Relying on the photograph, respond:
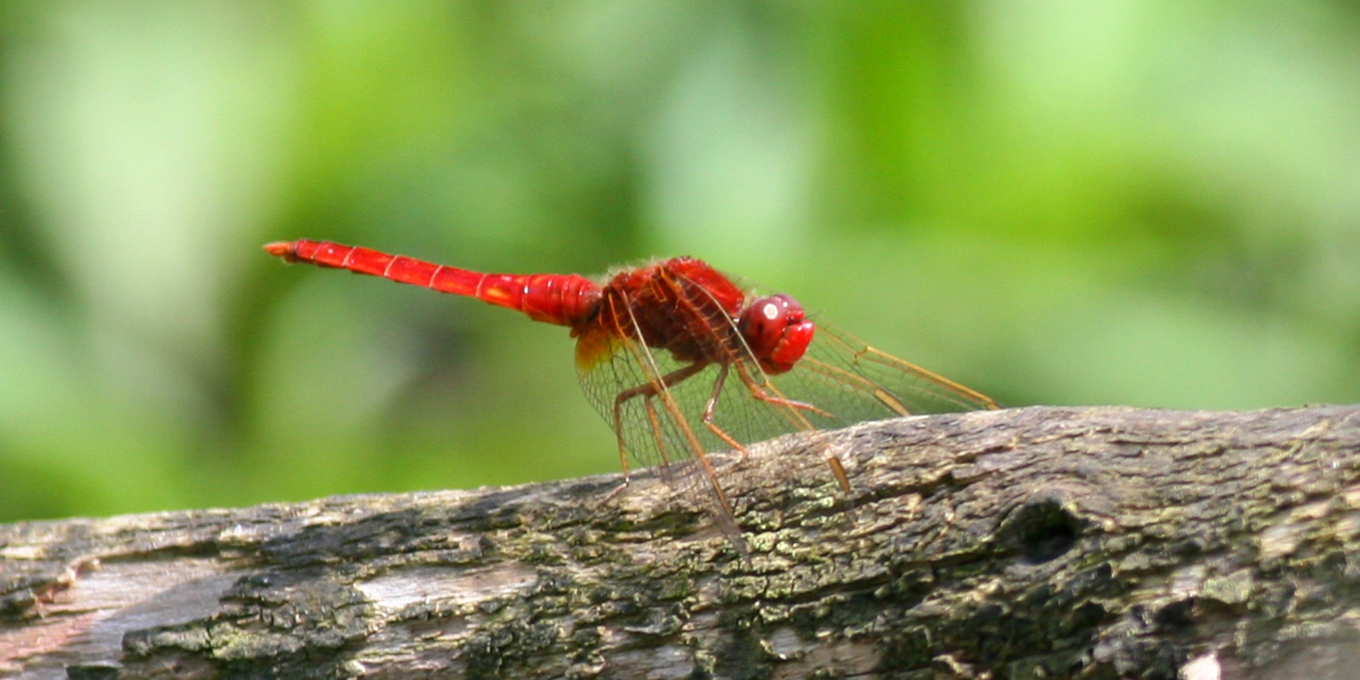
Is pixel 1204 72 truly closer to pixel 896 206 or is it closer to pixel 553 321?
pixel 896 206

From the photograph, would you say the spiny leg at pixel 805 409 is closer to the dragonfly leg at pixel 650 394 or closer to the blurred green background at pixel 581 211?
the dragonfly leg at pixel 650 394

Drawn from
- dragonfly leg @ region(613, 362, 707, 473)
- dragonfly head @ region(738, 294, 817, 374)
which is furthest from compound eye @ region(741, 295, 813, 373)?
dragonfly leg @ region(613, 362, 707, 473)

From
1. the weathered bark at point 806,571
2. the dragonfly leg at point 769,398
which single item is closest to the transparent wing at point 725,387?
the dragonfly leg at point 769,398

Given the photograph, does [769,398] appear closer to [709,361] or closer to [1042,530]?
[709,361]

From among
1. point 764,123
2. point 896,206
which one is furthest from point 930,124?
point 764,123

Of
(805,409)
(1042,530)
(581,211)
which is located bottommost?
(1042,530)

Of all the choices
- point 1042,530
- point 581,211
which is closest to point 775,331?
point 1042,530

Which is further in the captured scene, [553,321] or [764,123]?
[764,123]
